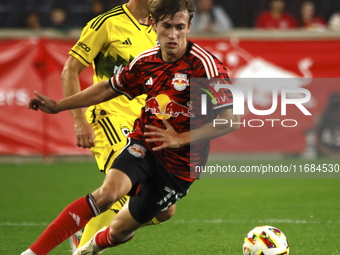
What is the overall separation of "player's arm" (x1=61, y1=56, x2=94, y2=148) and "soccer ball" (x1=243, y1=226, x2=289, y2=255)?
1.51 m

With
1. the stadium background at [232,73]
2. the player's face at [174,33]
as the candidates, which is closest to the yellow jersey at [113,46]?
the player's face at [174,33]

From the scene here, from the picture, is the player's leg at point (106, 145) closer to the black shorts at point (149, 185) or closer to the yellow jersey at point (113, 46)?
the yellow jersey at point (113, 46)

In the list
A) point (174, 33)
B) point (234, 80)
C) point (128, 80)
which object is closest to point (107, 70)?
point (128, 80)

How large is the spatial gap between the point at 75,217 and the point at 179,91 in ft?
3.66

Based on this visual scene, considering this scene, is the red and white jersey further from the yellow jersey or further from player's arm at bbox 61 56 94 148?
the yellow jersey

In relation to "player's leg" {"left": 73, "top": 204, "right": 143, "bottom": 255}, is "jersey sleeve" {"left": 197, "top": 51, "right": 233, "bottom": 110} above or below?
above

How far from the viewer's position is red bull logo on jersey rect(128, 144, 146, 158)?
15.1 ft

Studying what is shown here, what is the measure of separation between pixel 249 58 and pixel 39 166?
4306 millimetres

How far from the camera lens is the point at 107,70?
5523 mm

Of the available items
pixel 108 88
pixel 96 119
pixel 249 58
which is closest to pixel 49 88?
pixel 249 58

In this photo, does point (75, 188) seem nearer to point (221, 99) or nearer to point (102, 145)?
point (102, 145)

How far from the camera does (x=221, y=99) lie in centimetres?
431

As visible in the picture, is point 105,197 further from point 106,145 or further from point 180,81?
point 106,145

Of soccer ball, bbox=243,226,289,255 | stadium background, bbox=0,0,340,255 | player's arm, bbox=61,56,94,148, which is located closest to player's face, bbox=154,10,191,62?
player's arm, bbox=61,56,94,148
